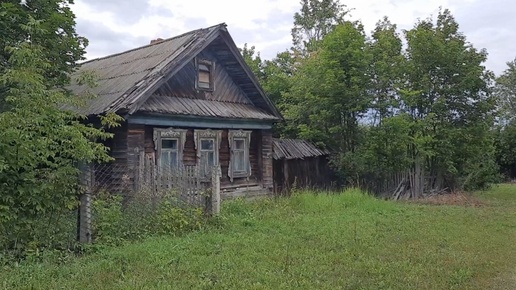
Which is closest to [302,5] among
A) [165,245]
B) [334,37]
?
[334,37]

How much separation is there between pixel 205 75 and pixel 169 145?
286 cm

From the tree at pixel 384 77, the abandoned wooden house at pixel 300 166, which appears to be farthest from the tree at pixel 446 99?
the abandoned wooden house at pixel 300 166

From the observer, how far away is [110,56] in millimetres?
18016

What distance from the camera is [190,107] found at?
14.0m

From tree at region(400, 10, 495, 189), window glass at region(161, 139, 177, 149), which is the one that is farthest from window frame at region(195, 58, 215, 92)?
tree at region(400, 10, 495, 189)

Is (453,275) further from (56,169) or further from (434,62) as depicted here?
(434,62)

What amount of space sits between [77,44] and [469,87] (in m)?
14.6

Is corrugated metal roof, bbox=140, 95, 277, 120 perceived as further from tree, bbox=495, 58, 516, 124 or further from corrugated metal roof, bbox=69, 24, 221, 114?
tree, bbox=495, 58, 516, 124

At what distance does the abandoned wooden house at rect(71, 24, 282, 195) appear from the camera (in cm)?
1262

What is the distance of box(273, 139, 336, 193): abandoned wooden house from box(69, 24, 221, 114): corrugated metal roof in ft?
17.7

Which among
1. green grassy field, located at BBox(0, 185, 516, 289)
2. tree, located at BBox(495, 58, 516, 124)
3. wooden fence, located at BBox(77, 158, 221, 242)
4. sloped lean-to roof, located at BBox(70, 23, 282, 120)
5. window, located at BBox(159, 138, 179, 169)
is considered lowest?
green grassy field, located at BBox(0, 185, 516, 289)

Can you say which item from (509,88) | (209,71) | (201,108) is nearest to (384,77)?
(209,71)

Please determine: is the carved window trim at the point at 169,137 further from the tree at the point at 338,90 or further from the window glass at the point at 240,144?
the tree at the point at 338,90

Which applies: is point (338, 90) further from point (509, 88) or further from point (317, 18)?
point (509, 88)
